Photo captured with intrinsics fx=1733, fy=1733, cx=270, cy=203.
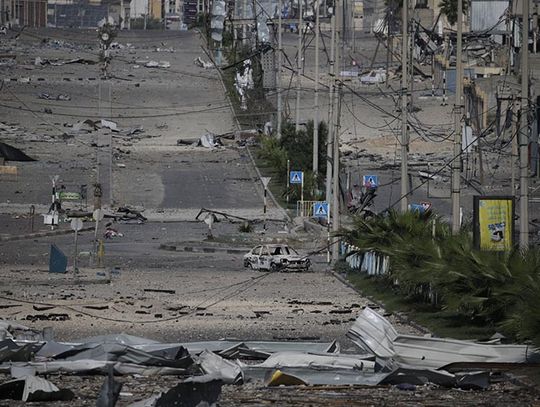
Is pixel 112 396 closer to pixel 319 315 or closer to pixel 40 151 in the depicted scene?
pixel 319 315

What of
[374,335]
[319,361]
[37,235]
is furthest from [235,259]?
[319,361]

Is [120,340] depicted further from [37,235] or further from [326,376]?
[37,235]

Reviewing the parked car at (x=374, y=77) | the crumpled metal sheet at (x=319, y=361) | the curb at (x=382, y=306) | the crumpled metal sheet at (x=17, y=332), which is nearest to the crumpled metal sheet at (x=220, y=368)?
the crumpled metal sheet at (x=319, y=361)

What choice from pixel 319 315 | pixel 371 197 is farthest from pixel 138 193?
pixel 319 315

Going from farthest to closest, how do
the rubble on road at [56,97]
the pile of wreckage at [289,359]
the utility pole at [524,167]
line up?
the rubble on road at [56,97]
the utility pole at [524,167]
the pile of wreckage at [289,359]

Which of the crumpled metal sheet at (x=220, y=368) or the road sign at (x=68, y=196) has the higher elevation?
the crumpled metal sheet at (x=220, y=368)

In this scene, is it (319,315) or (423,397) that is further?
(319,315)

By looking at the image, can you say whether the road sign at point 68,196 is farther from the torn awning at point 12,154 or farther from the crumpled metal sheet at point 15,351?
the crumpled metal sheet at point 15,351
